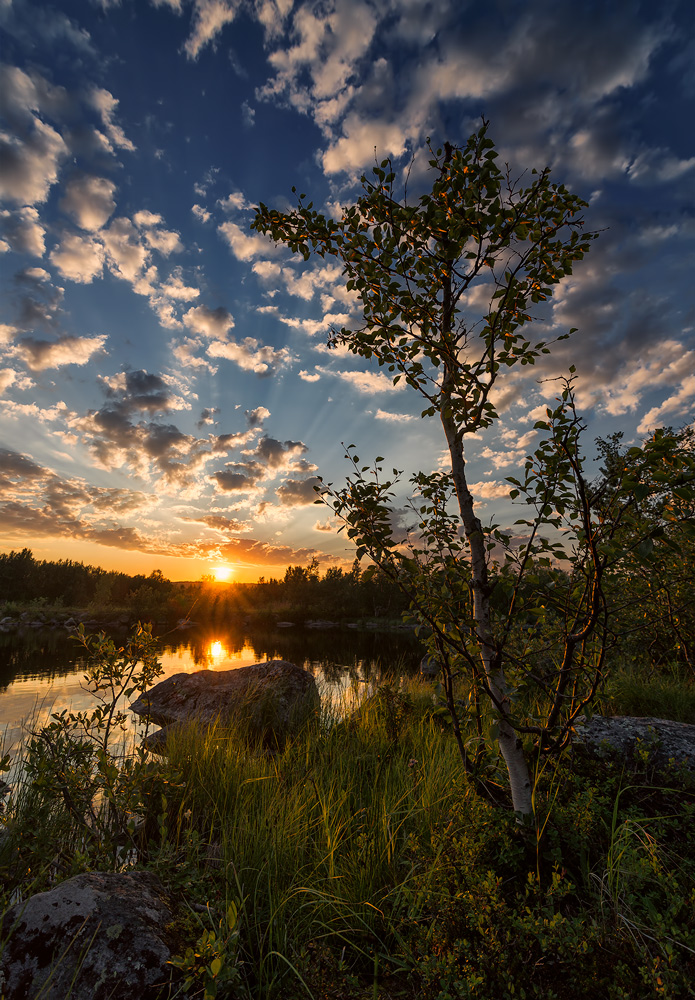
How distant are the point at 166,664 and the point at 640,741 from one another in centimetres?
2146

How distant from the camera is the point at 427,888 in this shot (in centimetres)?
249

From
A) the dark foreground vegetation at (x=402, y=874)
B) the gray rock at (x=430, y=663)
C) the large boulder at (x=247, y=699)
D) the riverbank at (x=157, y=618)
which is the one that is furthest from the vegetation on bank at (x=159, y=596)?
the dark foreground vegetation at (x=402, y=874)

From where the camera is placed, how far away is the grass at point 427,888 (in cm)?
200

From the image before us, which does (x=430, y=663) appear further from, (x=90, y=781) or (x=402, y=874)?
(x=90, y=781)

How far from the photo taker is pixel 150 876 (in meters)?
2.48

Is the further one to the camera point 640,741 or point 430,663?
point 430,663

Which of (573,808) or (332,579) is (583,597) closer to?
(573,808)

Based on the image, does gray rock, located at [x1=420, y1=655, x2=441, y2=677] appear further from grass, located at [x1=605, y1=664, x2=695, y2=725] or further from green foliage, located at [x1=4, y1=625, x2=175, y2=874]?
grass, located at [x1=605, y1=664, x2=695, y2=725]

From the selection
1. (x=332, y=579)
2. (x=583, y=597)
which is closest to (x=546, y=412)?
(x=583, y=597)

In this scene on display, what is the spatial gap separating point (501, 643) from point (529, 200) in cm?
289

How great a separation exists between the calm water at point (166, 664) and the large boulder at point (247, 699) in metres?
0.76

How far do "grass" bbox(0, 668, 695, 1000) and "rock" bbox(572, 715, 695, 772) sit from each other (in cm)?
24

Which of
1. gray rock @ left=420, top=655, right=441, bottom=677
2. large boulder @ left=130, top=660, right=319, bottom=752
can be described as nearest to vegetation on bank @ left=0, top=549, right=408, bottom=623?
gray rock @ left=420, top=655, right=441, bottom=677

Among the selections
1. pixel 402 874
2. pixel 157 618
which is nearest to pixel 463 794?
pixel 402 874
